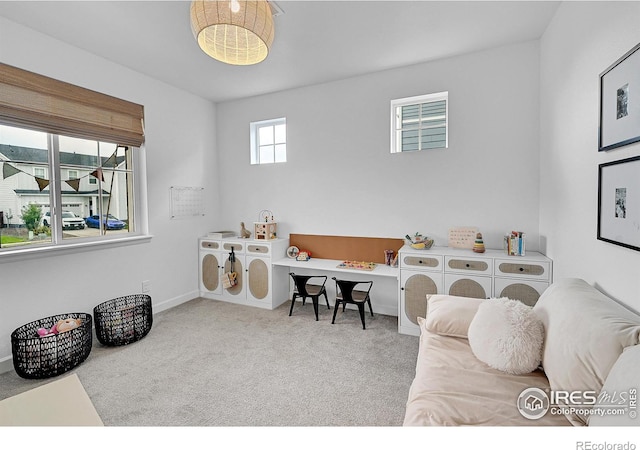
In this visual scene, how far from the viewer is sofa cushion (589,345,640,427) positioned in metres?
0.84

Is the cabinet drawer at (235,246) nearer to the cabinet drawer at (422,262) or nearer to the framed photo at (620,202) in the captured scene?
the cabinet drawer at (422,262)

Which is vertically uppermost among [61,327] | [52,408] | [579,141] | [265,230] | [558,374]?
[579,141]

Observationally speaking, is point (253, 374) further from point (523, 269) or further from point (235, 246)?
point (523, 269)

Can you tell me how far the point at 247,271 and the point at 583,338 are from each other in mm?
3236

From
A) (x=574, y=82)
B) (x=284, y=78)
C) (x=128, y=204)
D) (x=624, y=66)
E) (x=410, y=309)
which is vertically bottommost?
(x=410, y=309)

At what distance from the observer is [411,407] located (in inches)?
49.2

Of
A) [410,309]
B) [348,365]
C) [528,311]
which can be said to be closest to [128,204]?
[348,365]

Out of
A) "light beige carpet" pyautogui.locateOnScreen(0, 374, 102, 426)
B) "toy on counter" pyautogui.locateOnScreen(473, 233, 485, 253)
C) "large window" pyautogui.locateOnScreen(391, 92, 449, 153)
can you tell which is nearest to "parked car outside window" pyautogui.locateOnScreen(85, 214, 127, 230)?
"light beige carpet" pyautogui.locateOnScreen(0, 374, 102, 426)

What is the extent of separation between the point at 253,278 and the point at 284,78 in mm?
2441

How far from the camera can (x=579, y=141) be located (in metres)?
1.91

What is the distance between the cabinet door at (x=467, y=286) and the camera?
2.60 metres

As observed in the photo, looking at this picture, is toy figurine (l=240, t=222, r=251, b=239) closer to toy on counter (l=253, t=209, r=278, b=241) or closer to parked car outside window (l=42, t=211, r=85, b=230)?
toy on counter (l=253, t=209, r=278, b=241)

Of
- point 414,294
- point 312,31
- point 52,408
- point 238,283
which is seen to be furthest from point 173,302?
point 312,31

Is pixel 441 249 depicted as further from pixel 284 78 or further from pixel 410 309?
pixel 284 78
